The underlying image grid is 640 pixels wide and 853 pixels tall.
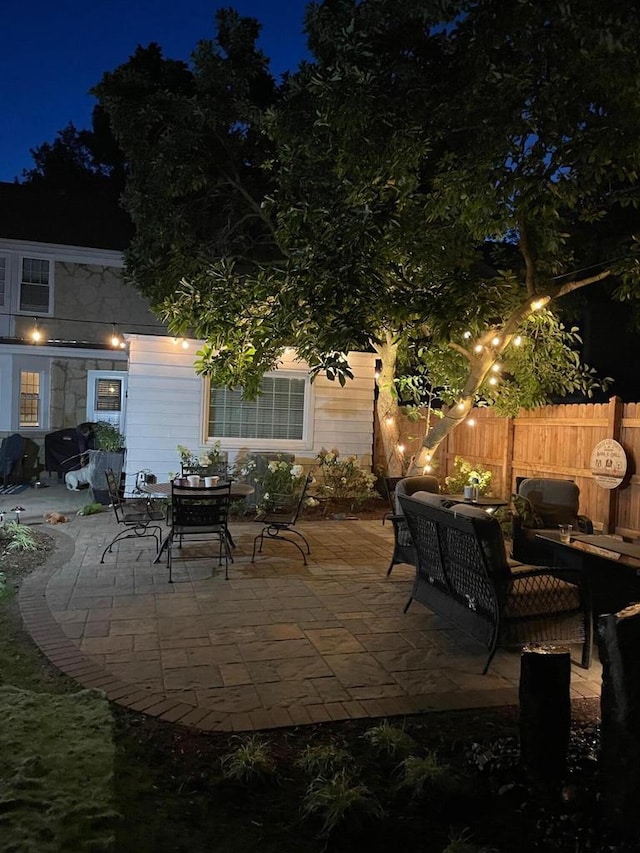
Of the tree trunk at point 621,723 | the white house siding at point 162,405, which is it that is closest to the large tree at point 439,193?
the white house siding at point 162,405

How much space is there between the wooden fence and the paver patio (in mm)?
3017

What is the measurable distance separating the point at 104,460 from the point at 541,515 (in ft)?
25.5

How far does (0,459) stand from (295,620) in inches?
417

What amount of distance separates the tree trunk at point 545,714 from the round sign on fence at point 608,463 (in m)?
5.60

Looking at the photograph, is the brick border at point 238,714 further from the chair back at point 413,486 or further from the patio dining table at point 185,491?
the chair back at point 413,486

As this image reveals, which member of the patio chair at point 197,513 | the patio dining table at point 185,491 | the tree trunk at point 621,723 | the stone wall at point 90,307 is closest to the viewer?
the tree trunk at point 621,723

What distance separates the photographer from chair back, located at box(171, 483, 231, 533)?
679cm

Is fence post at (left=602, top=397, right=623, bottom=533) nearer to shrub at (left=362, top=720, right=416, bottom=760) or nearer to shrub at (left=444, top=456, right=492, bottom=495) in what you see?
shrub at (left=444, top=456, right=492, bottom=495)

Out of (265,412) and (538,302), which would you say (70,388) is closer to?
(265,412)

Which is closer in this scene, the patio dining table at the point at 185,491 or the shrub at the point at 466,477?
the patio dining table at the point at 185,491

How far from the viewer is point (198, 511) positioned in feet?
22.4

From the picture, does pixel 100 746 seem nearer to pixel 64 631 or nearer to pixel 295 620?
pixel 64 631

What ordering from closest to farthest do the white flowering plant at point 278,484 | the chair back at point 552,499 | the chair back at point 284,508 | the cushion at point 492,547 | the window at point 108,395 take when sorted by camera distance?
the cushion at point 492,547
the chair back at point 552,499
the chair back at point 284,508
the white flowering plant at point 278,484
the window at point 108,395

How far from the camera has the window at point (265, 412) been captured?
11.6 meters
